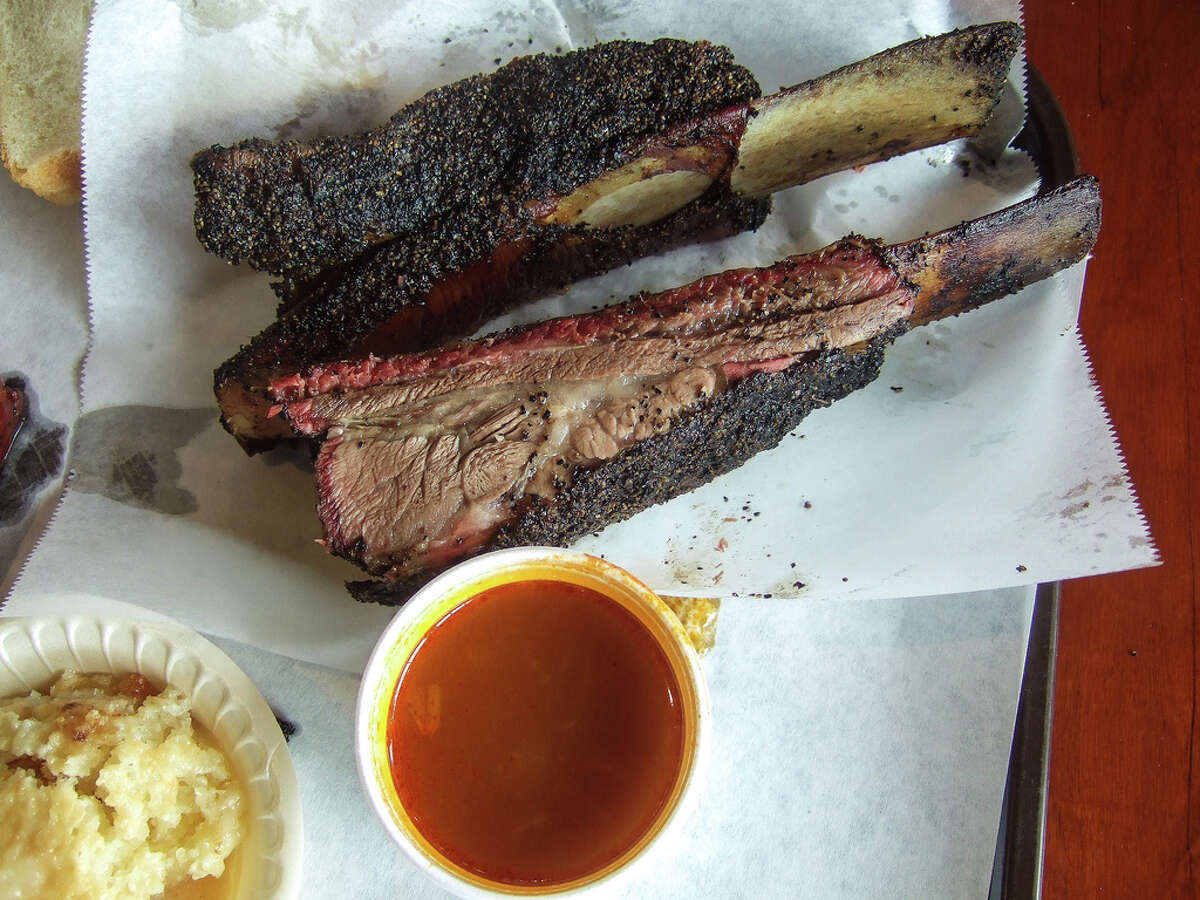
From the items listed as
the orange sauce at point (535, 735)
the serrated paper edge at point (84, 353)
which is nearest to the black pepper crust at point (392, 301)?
the serrated paper edge at point (84, 353)

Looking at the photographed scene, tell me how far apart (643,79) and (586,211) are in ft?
1.07

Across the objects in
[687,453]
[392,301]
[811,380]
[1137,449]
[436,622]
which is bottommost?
[1137,449]

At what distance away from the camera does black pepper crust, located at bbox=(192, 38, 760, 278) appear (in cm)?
205

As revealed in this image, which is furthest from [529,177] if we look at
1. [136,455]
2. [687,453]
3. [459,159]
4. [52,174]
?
[52,174]

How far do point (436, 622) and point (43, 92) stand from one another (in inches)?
71.7

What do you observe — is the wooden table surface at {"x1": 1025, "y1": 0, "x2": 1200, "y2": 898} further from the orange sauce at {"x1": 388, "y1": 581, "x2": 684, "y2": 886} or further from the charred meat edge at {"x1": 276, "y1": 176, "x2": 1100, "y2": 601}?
the orange sauce at {"x1": 388, "y1": 581, "x2": 684, "y2": 886}

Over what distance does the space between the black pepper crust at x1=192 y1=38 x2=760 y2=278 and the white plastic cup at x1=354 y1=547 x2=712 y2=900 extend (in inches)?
30.3

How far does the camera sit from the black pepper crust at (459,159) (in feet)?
6.72

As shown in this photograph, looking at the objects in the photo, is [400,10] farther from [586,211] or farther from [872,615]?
[872,615]

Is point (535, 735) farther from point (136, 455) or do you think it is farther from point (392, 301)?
point (136, 455)

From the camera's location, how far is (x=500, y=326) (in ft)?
7.98

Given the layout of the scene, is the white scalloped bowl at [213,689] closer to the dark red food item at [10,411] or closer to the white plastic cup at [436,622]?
the white plastic cup at [436,622]

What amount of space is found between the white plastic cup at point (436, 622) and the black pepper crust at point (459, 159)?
30.3 inches

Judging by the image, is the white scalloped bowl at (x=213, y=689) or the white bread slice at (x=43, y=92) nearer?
the white scalloped bowl at (x=213, y=689)
